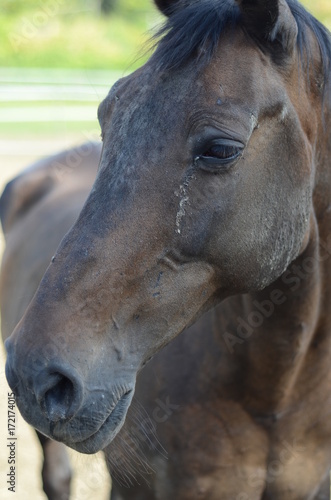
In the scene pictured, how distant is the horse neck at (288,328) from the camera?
90.7 inches

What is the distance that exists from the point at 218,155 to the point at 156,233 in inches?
11.0

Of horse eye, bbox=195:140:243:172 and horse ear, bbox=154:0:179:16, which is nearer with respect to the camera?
horse eye, bbox=195:140:243:172

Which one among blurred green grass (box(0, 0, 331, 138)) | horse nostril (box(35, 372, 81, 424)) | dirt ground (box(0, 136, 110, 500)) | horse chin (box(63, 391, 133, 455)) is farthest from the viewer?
blurred green grass (box(0, 0, 331, 138))

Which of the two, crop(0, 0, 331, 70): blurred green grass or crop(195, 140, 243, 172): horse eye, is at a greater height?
crop(195, 140, 243, 172): horse eye

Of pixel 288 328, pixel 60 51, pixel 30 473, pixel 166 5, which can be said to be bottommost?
pixel 60 51

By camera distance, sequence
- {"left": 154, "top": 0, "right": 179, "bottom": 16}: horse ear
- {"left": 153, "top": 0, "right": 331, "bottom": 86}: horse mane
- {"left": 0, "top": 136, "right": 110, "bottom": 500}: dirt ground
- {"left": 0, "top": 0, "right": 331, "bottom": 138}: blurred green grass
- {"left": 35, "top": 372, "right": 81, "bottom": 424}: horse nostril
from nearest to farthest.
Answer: {"left": 35, "top": 372, "right": 81, "bottom": 424}: horse nostril → {"left": 153, "top": 0, "right": 331, "bottom": 86}: horse mane → {"left": 154, "top": 0, "right": 179, "bottom": 16}: horse ear → {"left": 0, "top": 136, "right": 110, "bottom": 500}: dirt ground → {"left": 0, "top": 0, "right": 331, "bottom": 138}: blurred green grass

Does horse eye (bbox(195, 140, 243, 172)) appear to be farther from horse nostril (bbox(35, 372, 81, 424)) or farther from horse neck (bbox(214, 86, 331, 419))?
horse nostril (bbox(35, 372, 81, 424))

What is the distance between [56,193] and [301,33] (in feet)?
8.77

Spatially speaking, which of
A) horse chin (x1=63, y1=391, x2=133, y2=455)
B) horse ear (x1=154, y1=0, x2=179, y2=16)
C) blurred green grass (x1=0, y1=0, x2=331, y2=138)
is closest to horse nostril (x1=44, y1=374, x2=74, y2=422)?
horse chin (x1=63, y1=391, x2=133, y2=455)

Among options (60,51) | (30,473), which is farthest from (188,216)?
(60,51)

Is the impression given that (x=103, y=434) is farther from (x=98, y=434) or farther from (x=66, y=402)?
(x=66, y=402)

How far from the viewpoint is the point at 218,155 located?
70.8 inches

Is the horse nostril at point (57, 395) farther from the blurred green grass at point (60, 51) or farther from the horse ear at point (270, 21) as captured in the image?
the blurred green grass at point (60, 51)

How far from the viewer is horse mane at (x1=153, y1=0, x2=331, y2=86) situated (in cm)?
188
